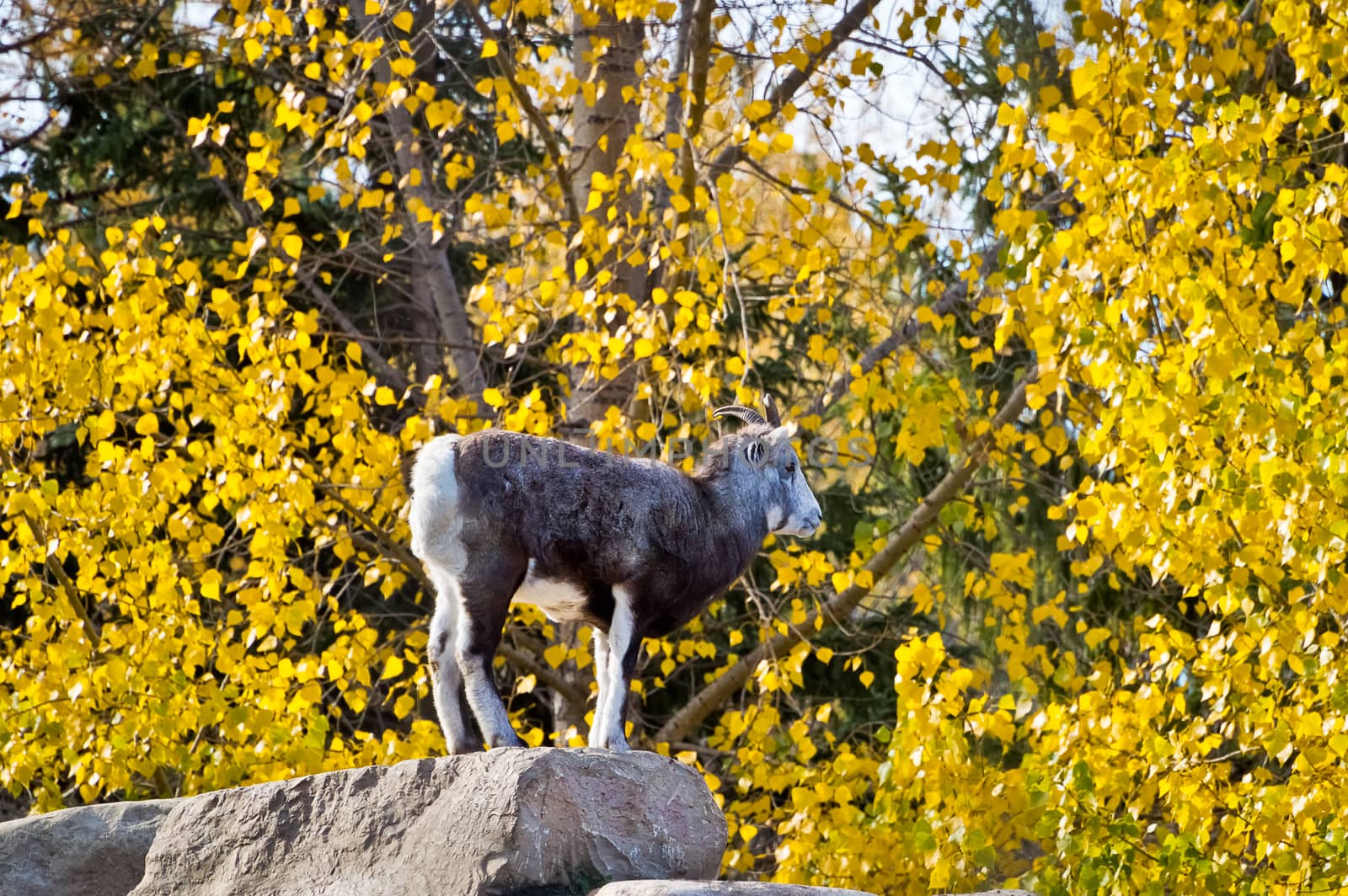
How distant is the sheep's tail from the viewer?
4.42 metres

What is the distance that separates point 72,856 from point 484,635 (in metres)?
2.01

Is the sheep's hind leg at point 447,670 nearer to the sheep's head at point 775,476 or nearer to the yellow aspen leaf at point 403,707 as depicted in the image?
the sheep's head at point 775,476

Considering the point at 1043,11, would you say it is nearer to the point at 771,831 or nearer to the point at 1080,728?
the point at 1080,728

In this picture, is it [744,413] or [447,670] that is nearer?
[447,670]

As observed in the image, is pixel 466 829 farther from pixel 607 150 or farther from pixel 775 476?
pixel 607 150

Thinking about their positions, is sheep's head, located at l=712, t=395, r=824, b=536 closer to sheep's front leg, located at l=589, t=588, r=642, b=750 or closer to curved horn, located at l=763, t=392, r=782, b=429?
curved horn, located at l=763, t=392, r=782, b=429

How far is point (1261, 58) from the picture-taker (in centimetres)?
745

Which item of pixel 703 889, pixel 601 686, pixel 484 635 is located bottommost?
pixel 703 889

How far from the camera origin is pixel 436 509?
441 centimetres

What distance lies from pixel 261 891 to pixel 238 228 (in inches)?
280

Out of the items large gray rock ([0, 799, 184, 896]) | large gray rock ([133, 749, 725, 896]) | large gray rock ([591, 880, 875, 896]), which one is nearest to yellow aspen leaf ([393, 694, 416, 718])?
large gray rock ([0, 799, 184, 896])

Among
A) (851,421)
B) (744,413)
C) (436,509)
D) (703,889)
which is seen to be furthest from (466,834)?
(851,421)

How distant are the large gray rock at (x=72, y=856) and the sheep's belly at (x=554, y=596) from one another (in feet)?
5.62

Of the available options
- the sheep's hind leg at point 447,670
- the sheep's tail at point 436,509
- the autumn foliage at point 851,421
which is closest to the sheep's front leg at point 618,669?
the sheep's hind leg at point 447,670
